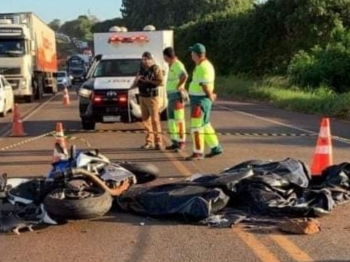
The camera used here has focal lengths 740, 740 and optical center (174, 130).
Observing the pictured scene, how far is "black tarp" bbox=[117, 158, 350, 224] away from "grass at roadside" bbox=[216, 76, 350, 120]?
14.3m

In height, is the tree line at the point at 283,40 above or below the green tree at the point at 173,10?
below

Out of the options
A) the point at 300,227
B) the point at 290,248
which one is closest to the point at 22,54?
the point at 300,227

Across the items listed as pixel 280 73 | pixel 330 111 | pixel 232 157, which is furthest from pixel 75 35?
pixel 232 157

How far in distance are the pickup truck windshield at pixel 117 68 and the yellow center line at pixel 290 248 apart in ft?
36.5

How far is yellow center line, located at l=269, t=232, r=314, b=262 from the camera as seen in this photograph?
6105mm

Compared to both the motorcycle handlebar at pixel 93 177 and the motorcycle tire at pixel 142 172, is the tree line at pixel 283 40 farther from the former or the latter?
the motorcycle handlebar at pixel 93 177

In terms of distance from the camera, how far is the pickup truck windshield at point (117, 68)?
57.7 ft

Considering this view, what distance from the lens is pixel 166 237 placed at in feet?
22.6

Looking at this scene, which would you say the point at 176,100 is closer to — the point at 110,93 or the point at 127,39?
the point at 110,93

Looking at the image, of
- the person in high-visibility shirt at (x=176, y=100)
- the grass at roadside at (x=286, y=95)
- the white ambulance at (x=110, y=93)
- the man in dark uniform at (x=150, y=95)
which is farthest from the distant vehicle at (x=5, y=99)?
the person in high-visibility shirt at (x=176, y=100)

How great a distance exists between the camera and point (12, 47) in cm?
3216

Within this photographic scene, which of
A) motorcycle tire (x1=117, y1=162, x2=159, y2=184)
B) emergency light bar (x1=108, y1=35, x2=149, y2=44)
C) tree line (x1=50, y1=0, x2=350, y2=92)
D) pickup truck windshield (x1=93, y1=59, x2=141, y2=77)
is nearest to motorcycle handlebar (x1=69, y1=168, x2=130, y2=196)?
motorcycle tire (x1=117, y1=162, x2=159, y2=184)

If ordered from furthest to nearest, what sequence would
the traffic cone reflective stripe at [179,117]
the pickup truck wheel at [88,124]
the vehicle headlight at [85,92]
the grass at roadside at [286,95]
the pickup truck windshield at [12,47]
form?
the pickup truck windshield at [12,47] → the grass at roadside at [286,95] → the pickup truck wheel at [88,124] → the vehicle headlight at [85,92] → the traffic cone reflective stripe at [179,117]

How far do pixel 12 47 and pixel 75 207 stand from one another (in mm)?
26019
